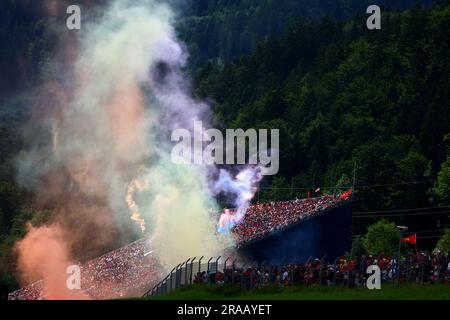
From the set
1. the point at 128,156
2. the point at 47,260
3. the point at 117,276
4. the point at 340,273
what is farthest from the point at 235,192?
the point at 340,273

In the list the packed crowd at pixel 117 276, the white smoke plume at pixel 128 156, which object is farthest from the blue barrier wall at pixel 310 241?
the packed crowd at pixel 117 276

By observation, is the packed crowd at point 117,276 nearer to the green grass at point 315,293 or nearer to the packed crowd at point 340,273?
the packed crowd at point 340,273

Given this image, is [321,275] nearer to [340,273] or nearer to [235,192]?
[340,273]

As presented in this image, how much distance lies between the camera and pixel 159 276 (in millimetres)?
106062

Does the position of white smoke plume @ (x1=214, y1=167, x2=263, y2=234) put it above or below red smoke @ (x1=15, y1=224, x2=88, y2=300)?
above

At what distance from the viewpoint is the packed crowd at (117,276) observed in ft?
347

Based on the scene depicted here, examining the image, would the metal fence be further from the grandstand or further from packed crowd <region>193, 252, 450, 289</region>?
the grandstand

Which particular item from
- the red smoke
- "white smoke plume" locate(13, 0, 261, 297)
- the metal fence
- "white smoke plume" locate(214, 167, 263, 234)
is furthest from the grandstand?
the metal fence

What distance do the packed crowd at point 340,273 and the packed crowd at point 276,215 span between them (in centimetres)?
3578

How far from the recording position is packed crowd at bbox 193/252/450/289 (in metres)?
73.1

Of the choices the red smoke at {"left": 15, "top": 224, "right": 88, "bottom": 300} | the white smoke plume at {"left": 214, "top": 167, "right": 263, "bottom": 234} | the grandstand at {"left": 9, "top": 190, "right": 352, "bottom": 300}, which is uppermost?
the white smoke plume at {"left": 214, "top": 167, "right": 263, "bottom": 234}
